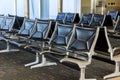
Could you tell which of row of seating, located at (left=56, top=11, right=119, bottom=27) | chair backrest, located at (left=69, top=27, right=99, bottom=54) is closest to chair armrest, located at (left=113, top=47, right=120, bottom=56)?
chair backrest, located at (left=69, top=27, right=99, bottom=54)

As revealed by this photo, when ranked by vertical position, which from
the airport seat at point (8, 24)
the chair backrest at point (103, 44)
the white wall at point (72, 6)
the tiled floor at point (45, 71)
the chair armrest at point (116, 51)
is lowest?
the tiled floor at point (45, 71)

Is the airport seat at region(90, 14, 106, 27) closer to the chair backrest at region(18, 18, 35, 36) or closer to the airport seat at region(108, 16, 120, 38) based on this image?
the airport seat at region(108, 16, 120, 38)

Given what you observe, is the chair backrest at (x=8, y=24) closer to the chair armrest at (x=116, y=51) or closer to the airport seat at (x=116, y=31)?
the airport seat at (x=116, y=31)

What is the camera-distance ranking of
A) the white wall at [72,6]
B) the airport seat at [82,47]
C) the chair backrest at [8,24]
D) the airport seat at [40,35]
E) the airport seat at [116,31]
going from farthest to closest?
the white wall at [72,6]
the chair backrest at [8,24]
the airport seat at [116,31]
the airport seat at [40,35]
the airport seat at [82,47]

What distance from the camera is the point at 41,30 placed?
5.00 metres

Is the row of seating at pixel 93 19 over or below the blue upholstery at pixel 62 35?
over

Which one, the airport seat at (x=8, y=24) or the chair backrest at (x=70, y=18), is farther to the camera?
the chair backrest at (x=70, y=18)

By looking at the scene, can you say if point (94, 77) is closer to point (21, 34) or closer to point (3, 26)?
point (21, 34)

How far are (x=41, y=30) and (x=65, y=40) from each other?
90 centimetres

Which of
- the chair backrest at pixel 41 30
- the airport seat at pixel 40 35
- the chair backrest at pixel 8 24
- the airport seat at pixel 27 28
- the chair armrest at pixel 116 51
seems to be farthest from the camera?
the chair backrest at pixel 8 24

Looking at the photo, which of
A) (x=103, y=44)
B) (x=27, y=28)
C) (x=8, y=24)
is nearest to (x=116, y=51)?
(x=103, y=44)

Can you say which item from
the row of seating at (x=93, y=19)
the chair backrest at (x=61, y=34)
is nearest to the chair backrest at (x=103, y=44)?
the chair backrest at (x=61, y=34)

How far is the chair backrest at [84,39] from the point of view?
372 centimetres

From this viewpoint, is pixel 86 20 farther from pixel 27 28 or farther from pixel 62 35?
pixel 62 35
